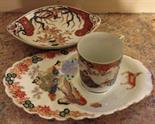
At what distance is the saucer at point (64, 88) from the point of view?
579mm

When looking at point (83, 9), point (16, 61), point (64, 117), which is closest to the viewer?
point (64, 117)

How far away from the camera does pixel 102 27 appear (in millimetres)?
788

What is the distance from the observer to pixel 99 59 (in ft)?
2.07

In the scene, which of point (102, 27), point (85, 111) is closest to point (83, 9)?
point (102, 27)

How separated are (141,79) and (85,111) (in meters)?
0.12

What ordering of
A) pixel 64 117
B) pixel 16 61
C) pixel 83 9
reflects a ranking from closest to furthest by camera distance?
pixel 64 117 → pixel 16 61 → pixel 83 9

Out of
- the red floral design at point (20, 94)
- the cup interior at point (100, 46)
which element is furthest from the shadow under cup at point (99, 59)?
the red floral design at point (20, 94)

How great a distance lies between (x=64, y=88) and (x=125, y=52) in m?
0.17

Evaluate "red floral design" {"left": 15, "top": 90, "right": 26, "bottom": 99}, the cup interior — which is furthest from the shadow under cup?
"red floral design" {"left": 15, "top": 90, "right": 26, "bottom": 99}

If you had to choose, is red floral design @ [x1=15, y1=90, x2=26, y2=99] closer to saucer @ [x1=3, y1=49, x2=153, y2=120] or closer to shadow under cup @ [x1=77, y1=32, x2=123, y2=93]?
saucer @ [x1=3, y1=49, x2=153, y2=120]

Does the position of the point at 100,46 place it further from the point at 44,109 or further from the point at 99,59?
the point at 44,109

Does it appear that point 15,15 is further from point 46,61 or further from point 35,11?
point 46,61

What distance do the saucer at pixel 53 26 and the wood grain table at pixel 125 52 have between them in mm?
29

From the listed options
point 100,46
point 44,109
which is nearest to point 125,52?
point 100,46
